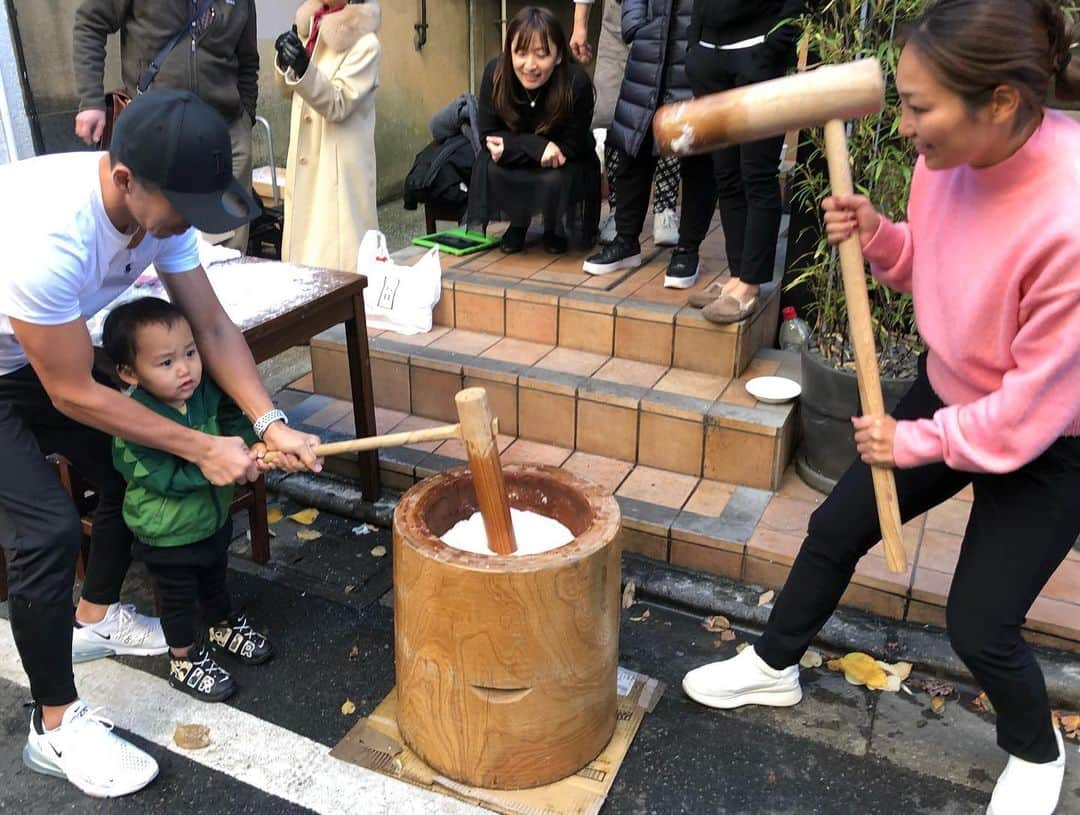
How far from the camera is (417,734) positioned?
2639mm

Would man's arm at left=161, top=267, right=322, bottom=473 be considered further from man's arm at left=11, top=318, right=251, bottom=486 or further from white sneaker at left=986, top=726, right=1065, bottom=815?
white sneaker at left=986, top=726, right=1065, bottom=815

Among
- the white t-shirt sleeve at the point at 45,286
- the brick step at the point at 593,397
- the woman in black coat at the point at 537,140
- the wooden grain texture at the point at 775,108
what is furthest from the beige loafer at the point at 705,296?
the white t-shirt sleeve at the point at 45,286

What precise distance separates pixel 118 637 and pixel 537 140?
333 cm

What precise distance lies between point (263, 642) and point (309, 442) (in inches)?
35.6

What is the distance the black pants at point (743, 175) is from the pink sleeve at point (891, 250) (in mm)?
1553

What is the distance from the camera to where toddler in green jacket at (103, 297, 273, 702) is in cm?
262

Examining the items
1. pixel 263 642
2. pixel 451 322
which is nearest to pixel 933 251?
pixel 263 642

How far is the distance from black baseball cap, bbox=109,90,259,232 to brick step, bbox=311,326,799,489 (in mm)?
2145

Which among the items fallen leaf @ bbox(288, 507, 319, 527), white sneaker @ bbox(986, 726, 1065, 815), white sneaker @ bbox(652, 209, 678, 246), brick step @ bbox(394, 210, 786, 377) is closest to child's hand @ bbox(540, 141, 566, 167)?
brick step @ bbox(394, 210, 786, 377)

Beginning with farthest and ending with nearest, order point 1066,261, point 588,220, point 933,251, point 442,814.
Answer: point 588,220
point 442,814
point 933,251
point 1066,261

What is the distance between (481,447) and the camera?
2432 mm

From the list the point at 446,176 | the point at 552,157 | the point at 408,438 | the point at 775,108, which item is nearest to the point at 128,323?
the point at 408,438

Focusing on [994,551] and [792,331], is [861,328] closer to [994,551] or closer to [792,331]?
[994,551]

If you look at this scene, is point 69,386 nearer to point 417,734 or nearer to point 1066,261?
point 417,734
